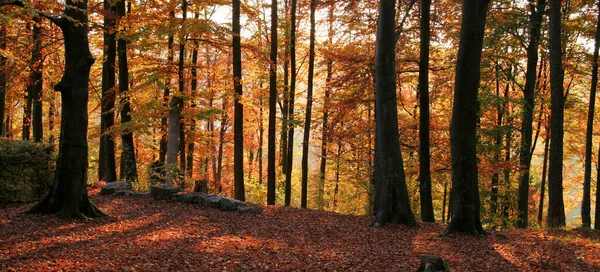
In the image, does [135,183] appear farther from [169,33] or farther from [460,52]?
[460,52]

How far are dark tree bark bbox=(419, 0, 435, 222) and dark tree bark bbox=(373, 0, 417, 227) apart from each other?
6.77 ft

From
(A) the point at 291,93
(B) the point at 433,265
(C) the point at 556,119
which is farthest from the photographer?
(A) the point at 291,93

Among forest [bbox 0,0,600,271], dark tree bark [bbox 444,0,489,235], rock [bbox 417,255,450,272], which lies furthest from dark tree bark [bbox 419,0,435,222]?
rock [bbox 417,255,450,272]

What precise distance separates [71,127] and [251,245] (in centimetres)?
427

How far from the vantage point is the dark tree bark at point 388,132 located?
9344mm

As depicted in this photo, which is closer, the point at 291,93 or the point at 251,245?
the point at 251,245

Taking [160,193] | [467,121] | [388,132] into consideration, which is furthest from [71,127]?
[467,121]

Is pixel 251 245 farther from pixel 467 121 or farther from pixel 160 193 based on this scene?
pixel 160 193

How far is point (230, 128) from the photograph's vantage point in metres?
25.0

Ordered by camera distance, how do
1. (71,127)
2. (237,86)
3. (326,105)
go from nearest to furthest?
(71,127), (237,86), (326,105)

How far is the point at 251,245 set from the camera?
285 inches

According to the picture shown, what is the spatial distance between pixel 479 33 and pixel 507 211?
34.0ft

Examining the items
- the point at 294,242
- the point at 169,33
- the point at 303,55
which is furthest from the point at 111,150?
the point at 303,55

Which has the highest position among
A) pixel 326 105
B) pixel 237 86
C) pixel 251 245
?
pixel 237 86
